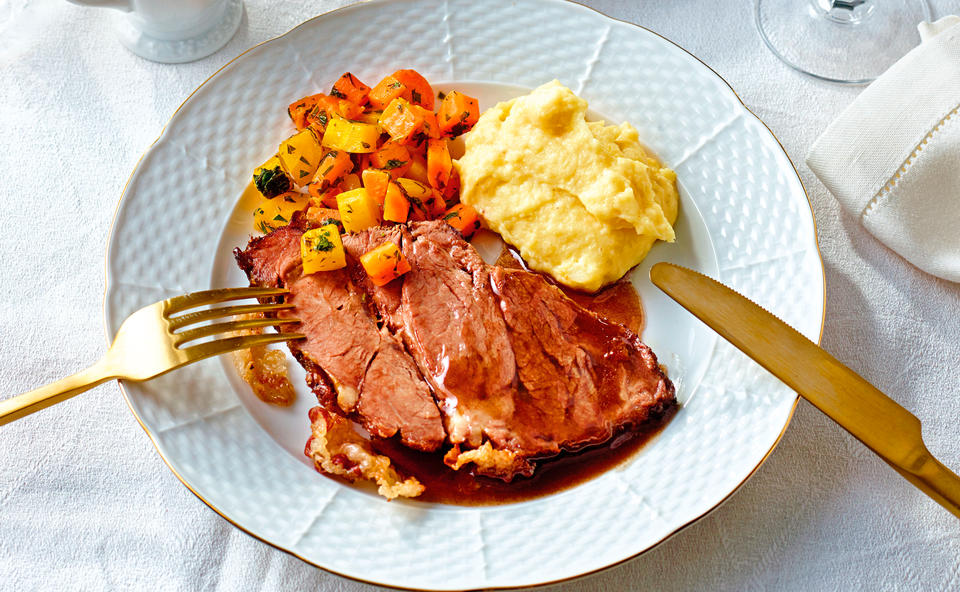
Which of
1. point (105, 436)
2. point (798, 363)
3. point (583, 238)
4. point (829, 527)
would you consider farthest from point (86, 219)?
point (829, 527)

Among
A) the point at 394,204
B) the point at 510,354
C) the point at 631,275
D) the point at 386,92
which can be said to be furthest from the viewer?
the point at 386,92

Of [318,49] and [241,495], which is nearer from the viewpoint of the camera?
[241,495]

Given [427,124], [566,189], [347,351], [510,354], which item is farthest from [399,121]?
[510,354]

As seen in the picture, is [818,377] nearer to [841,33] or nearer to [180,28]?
[841,33]

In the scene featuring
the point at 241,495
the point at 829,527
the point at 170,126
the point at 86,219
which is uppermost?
the point at 170,126

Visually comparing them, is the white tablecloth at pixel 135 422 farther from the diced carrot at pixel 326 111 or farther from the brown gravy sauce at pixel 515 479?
the diced carrot at pixel 326 111

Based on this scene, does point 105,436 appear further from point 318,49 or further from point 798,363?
point 798,363

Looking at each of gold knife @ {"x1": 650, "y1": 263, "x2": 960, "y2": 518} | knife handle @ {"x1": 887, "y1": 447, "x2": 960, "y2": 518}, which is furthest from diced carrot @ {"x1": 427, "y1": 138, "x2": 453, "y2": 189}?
knife handle @ {"x1": 887, "y1": 447, "x2": 960, "y2": 518}

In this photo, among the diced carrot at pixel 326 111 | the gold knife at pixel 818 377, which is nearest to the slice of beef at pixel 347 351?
the diced carrot at pixel 326 111
